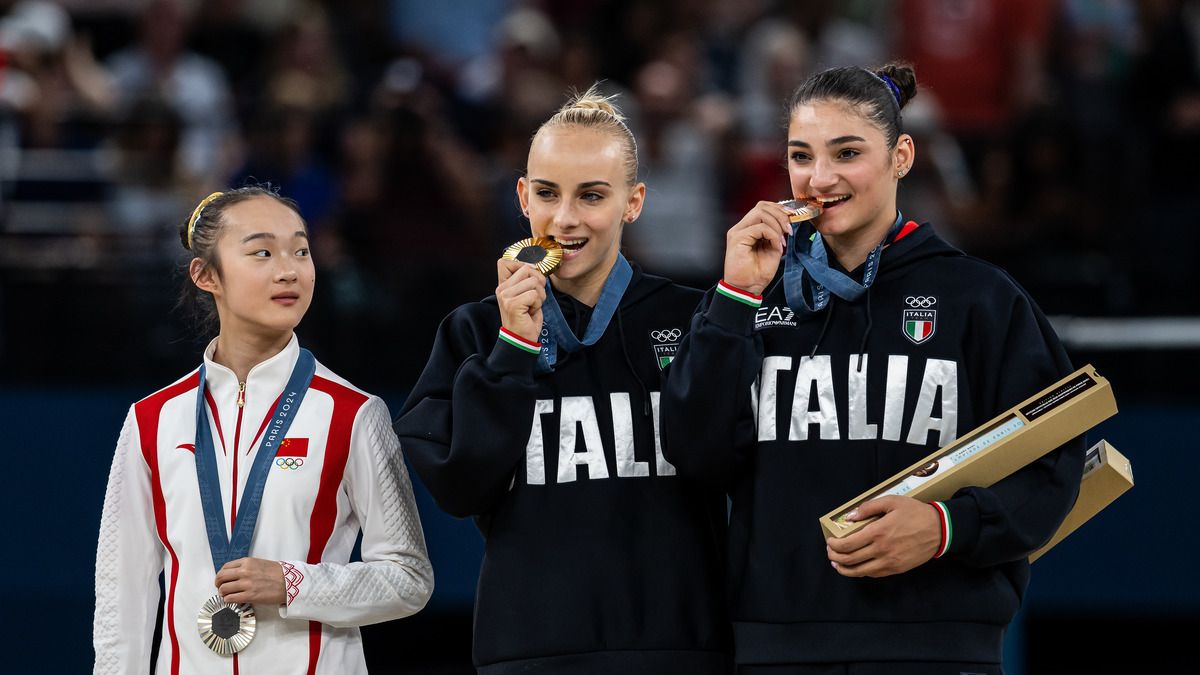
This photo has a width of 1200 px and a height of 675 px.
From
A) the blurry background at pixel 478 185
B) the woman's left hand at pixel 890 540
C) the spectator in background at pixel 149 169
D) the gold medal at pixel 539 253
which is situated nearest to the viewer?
the woman's left hand at pixel 890 540

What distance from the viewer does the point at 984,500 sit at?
10.2 feet

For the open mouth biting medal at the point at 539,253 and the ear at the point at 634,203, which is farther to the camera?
the ear at the point at 634,203

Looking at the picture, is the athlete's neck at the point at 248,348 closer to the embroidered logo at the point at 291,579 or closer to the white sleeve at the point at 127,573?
the white sleeve at the point at 127,573

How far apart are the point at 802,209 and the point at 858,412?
41 centimetres

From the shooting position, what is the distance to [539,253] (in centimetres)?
342

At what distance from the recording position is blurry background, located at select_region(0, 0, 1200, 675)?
625 cm

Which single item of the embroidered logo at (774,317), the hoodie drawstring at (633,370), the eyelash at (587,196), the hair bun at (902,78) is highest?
the hair bun at (902,78)

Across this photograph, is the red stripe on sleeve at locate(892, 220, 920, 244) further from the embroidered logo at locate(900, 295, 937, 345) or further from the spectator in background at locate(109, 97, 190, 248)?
the spectator in background at locate(109, 97, 190, 248)

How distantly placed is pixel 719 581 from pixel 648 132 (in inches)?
156

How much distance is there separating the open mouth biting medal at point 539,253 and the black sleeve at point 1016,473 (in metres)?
0.84

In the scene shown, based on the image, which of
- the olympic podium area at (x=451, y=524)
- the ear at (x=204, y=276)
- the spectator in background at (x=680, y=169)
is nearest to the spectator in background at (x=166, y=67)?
the olympic podium area at (x=451, y=524)

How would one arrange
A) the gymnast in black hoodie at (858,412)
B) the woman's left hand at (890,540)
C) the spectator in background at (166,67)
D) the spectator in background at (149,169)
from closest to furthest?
the woman's left hand at (890,540) → the gymnast in black hoodie at (858,412) → the spectator in background at (149,169) → the spectator in background at (166,67)

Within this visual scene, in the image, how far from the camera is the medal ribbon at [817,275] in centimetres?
334

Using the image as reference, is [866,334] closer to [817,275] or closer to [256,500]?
[817,275]
